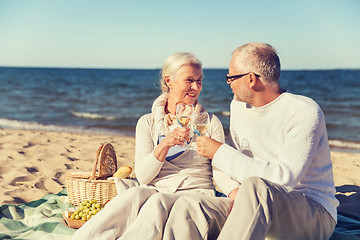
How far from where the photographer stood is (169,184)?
3684 millimetres

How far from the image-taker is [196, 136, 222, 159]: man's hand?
298 cm

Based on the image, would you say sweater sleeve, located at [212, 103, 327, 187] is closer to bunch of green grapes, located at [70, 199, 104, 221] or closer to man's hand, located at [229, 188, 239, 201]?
man's hand, located at [229, 188, 239, 201]

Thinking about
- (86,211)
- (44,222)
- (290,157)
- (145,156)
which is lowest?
(44,222)

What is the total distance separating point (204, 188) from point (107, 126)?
33.2ft

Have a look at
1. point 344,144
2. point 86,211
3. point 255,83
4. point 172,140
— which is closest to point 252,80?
point 255,83

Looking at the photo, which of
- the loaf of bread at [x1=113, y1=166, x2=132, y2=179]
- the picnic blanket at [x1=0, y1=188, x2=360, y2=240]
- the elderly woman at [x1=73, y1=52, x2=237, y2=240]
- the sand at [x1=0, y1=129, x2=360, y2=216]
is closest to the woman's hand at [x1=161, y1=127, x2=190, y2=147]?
the elderly woman at [x1=73, y1=52, x2=237, y2=240]

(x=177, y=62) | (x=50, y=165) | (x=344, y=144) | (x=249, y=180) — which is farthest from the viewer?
(x=344, y=144)

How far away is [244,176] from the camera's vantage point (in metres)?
2.85

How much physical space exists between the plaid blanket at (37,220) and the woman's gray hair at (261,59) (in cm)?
242

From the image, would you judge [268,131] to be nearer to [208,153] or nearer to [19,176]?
[208,153]

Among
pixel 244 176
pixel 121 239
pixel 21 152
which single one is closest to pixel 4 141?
pixel 21 152

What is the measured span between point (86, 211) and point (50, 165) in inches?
106

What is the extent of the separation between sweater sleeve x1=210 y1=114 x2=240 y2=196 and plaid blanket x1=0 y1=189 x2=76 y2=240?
1575 millimetres

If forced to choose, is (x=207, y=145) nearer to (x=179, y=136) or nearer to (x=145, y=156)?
(x=179, y=136)
